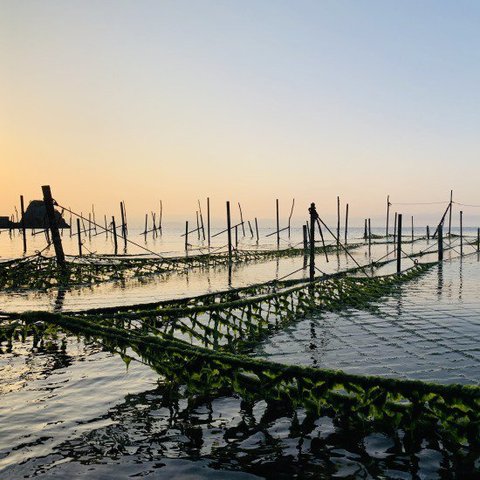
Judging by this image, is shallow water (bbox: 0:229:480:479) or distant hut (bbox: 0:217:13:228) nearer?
shallow water (bbox: 0:229:480:479)

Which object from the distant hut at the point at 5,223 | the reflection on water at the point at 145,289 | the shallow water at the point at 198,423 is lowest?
the reflection on water at the point at 145,289

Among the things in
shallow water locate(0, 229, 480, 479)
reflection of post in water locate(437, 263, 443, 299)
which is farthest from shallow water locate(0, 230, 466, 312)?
shallow water locate(0, 229, 480, 479)

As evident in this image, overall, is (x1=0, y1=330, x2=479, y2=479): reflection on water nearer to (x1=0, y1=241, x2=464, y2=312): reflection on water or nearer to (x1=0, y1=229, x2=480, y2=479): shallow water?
(x1=0, y1=229, x2=480, y2=479): shallow water

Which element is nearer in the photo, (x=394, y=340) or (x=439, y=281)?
(x=394, y=340)

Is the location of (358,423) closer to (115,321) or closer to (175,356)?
(175,356)

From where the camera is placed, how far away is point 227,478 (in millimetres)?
5672

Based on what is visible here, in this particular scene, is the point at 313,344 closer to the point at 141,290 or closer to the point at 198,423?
the point at 198,423

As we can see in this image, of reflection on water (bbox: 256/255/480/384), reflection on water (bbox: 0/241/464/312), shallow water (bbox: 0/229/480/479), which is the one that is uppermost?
shallow water (bbox: 0/229/480/479)

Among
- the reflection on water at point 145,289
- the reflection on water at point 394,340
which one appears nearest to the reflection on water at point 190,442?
the reflection on water at point 394,340

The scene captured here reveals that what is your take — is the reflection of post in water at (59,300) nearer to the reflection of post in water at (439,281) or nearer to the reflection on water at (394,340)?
the reflection on water at (394,340)

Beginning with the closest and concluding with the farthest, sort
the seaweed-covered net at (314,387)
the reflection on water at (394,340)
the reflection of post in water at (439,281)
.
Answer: the seaweed-covered net at (314,387) < the reflection on water at (394,340) < the reflection of post in water at (439,281)

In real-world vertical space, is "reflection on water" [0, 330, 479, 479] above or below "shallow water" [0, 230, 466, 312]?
above

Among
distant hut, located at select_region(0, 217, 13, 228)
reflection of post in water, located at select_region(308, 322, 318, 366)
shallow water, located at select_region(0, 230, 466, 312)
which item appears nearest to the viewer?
reflection of post in water, located at select_region(308, 322, 318, 366)

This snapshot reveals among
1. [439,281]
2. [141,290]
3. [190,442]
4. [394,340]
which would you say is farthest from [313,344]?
[439,281]
